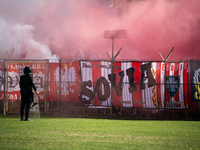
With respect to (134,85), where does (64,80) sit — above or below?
above

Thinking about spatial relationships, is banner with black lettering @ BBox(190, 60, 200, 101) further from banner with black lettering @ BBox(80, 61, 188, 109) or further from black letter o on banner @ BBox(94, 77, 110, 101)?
black letter o on banner @ BBox(94, 77, 110, 101)

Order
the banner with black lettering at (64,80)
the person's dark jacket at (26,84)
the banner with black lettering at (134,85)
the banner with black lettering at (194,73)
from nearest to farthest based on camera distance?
1. the person's dark jacket at (26,84)
2. the banner with black lettering at (134,85)
3. the banner with black lettering at (194,73)
4. the banner with black lettering at (64,80)

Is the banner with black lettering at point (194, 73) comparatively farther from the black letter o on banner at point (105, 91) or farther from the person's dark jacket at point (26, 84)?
the person's dark jacket at point (26, 84)

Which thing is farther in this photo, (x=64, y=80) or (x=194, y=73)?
(x=64, y=80)

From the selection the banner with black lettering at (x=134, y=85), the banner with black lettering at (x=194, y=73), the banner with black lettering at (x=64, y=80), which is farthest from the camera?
the banner with black lettering at (x=64, y=80)

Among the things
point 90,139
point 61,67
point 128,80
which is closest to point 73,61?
point 61,67

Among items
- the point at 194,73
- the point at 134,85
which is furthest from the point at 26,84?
the point at 194,73

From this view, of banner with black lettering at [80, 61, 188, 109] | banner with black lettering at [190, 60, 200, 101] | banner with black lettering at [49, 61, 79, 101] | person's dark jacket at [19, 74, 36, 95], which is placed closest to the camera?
person's dark jacket at [19, 74, 36, 95]

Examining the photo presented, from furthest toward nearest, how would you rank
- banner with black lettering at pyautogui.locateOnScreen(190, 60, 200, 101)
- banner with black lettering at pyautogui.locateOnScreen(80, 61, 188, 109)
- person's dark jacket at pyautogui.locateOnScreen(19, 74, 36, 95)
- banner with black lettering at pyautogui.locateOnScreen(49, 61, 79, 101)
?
banner with black lettering at pyautogui.locateOnScreen(49, 61, 79, 101), banner with black lettering at pyautogui.locateOnScreen(190, 60, 200, 101), banner with black lettering at pyautogui.locateOnScreen(80, 61, 188, 109), person's dark jacket at pyautogui.locateOnScreen(19, 74, 36, 95)

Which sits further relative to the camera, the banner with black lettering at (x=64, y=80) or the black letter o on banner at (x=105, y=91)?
the banner with black lettering at (x=64, y=80)

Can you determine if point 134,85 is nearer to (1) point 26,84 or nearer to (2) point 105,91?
(2) point 105,91

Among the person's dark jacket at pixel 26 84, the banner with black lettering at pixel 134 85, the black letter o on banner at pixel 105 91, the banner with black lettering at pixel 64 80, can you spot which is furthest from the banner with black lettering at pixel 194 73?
the person's dark jacket at pixel 26 84

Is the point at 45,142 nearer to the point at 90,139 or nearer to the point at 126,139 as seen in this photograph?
the point at 90,139

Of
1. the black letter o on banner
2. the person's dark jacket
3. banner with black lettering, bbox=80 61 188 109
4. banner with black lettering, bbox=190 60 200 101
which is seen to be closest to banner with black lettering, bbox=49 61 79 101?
banner with black lettering, bbox=80 61 188 109
